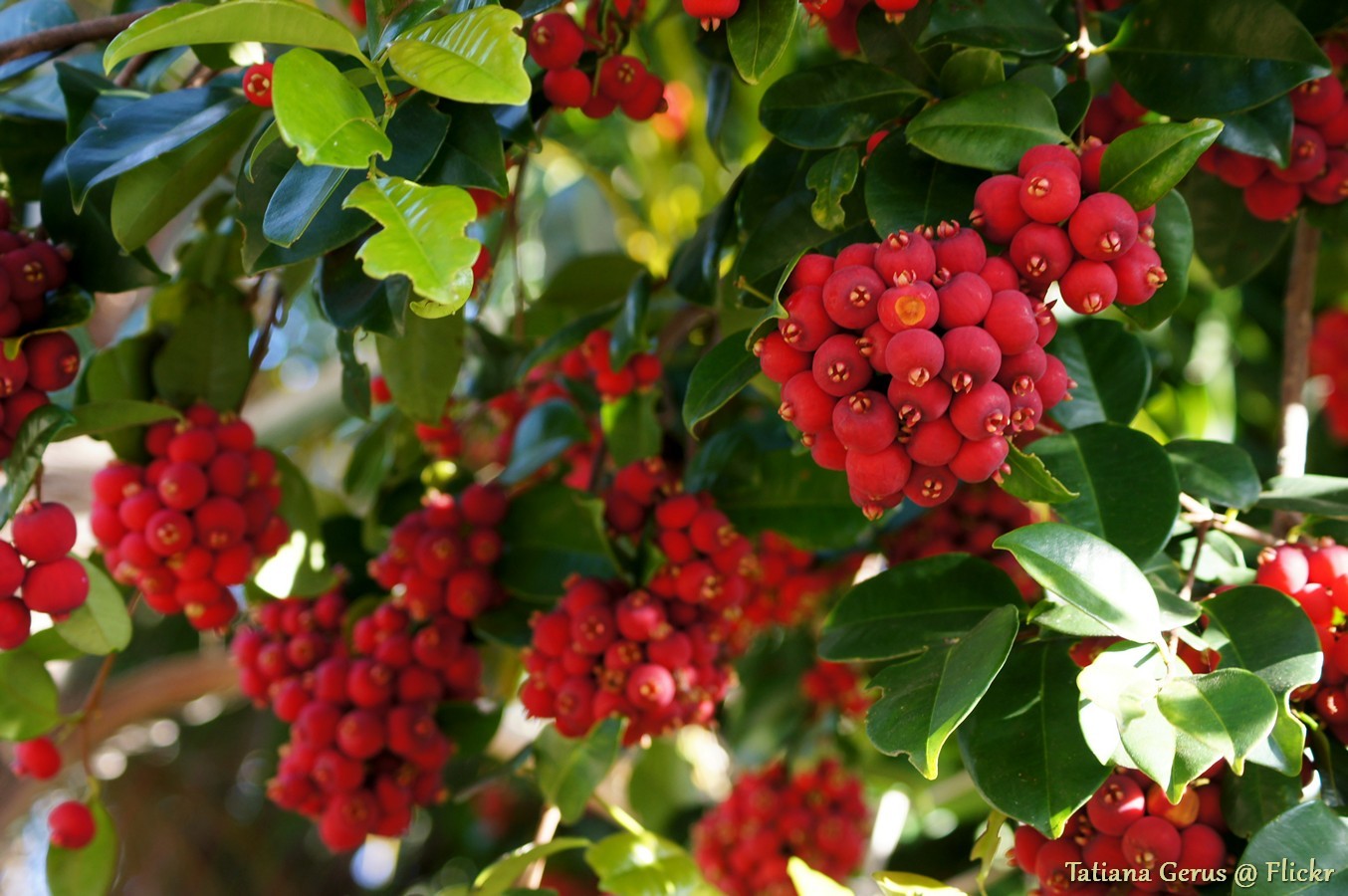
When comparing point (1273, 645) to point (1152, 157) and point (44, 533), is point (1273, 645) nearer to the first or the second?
point (1152, 157)

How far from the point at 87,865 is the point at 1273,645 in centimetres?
121

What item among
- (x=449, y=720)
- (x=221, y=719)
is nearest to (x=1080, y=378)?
(x=449, y=720)

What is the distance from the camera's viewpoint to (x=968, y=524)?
53.7 inches

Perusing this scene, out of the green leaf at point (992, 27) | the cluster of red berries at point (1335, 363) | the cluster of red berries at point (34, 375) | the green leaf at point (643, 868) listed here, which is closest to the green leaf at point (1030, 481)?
the green leaf at point (992, 27)

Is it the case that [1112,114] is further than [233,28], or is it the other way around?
[1112,114]

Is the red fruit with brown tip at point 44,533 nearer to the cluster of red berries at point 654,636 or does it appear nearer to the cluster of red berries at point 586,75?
the cluster of red berries at point 654,636

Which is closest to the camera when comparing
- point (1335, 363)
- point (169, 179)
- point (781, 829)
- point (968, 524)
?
point (169, 179)

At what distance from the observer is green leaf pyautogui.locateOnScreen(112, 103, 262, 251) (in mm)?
985

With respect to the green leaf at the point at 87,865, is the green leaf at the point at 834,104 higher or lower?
higher

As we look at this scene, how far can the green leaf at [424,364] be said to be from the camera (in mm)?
1209

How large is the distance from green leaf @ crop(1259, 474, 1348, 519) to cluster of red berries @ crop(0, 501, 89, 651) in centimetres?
103

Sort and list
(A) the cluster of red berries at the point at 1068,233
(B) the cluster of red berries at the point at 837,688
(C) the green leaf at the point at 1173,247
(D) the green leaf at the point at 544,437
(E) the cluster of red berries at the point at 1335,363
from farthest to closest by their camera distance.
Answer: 1. (E) the cluster of red berries at the point at 1335,363
2. (B) the cluster of red berries at the point at 837,688
3. (D) the green leaf at the point at 544,437
4. (C) the green leaf at the point at 1173,247
5. (A) the cluster of red berries at the point at 1068,233

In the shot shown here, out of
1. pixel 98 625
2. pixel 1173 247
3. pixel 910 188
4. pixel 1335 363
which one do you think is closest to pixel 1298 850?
pixel 1173 247

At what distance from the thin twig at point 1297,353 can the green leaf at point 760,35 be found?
633 millimetres
